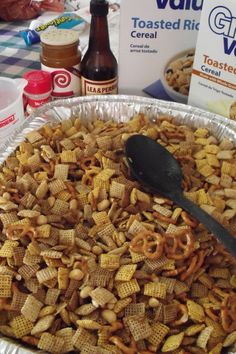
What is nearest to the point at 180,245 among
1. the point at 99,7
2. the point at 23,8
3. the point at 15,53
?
the point at 99,7

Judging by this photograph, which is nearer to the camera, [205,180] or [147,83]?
[205,180]

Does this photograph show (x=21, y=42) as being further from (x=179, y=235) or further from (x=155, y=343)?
(x=155, y=343)

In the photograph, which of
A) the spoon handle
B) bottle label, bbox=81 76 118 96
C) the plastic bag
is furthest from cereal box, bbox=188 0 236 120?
the plastic bag

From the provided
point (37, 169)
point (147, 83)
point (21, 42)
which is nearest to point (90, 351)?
point (37, 169)

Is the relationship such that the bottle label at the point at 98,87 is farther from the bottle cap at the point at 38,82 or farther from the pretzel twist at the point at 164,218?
the pretzel twist at the point at 164,218

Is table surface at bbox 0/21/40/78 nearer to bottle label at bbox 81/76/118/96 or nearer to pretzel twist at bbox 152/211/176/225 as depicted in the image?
bottle label at bbox 81/76/118/96
